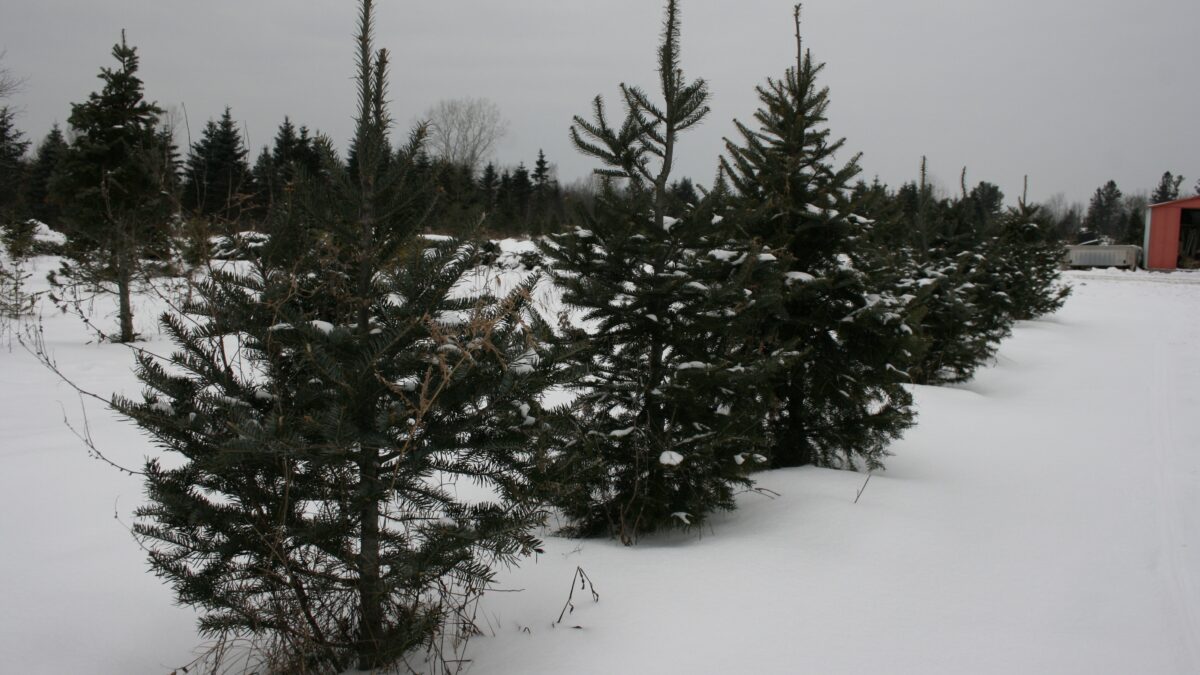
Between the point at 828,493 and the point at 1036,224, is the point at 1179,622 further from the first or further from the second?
the point at 1036,224

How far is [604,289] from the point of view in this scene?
4723 millimetres

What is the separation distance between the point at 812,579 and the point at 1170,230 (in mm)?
60344

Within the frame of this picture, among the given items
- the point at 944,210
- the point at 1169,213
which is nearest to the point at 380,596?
the point at 944,210

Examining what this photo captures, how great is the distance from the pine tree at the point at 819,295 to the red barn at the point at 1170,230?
2239 inches

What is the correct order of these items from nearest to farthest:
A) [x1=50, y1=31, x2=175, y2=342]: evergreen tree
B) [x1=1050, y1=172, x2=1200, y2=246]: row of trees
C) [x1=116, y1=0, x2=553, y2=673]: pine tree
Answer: [x1=116, y1=0, x2=553, y2=673]: pine tree → [x1=50, y1=31, x2=175, y2=342]: evergreen tree → [x1=1050, y1=172, x2=1200, y2=246]: row of trees

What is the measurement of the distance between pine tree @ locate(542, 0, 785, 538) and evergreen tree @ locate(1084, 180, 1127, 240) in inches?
4165

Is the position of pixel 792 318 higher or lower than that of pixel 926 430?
higher

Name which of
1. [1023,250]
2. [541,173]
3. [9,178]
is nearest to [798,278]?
[1023,250]

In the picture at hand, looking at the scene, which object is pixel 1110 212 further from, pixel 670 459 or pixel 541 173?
pixel 670 459

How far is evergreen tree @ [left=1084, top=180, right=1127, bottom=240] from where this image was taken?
94.0 metres

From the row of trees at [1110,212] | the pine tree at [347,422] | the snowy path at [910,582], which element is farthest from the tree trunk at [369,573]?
the row of trees at [1110,212]

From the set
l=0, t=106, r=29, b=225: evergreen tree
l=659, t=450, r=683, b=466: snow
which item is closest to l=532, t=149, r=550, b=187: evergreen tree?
l=0, t=106, r=29, b=225: evergreen tree

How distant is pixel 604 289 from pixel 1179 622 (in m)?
3.72

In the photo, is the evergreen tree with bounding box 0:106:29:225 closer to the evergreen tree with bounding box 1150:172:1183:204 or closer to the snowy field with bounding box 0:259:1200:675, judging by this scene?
the snowy field with bounding box 0:259:1200:675
